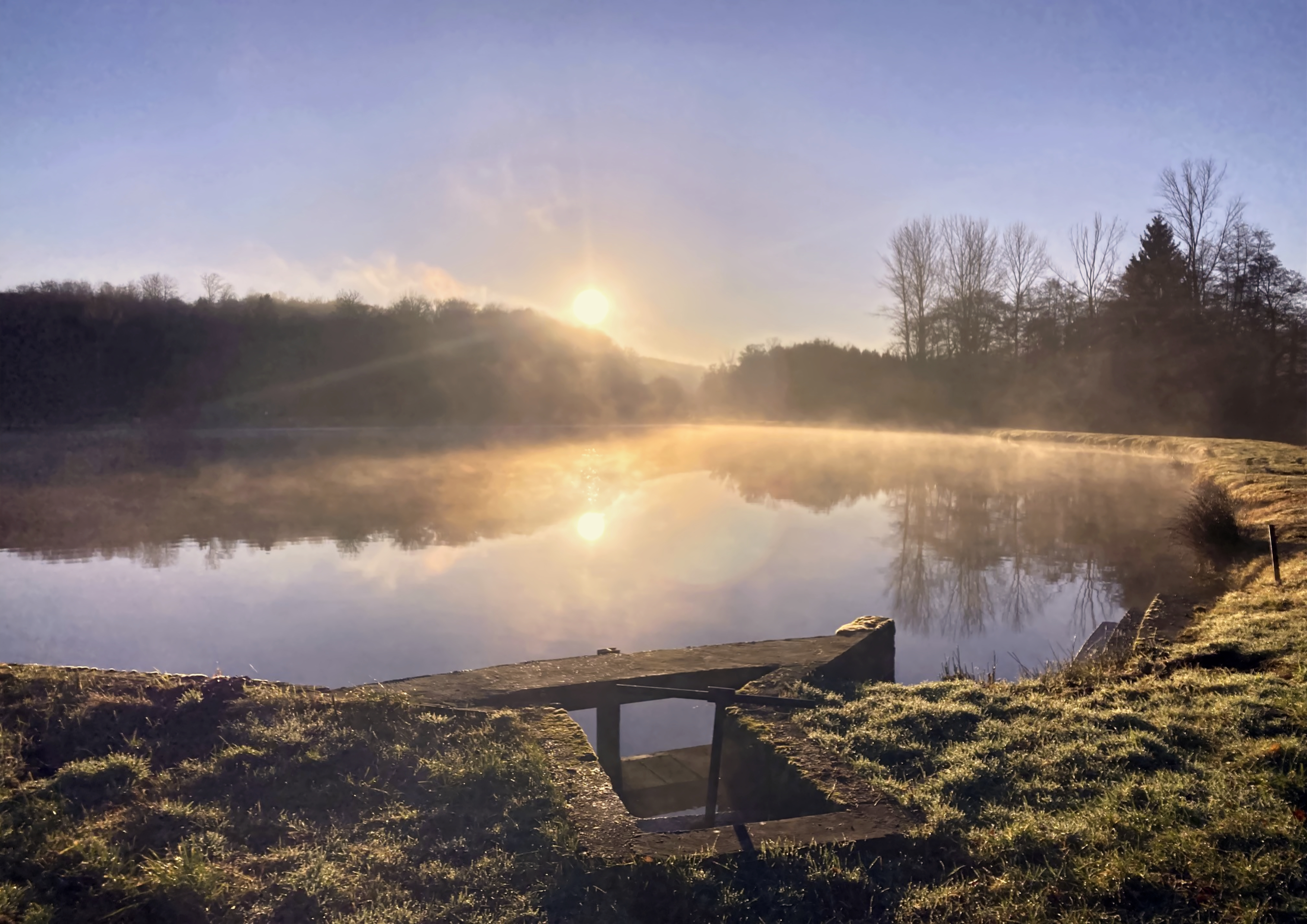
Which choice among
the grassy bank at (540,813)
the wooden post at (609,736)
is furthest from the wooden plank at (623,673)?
the grassy bank at (540,813)

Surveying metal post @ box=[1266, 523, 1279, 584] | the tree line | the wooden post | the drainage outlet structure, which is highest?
the tree line

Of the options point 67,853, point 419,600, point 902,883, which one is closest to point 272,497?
point 419,600

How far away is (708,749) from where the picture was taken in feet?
23.0

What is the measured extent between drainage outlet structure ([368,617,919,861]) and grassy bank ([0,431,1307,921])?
5.9 inches

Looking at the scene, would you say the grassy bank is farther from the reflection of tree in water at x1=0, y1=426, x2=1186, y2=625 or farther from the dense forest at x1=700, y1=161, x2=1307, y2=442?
the dense forest at x1=700, y1=161, x2=1307, y2=442

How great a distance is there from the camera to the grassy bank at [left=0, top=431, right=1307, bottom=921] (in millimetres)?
3092

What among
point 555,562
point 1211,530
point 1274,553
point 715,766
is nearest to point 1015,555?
point 1211,530

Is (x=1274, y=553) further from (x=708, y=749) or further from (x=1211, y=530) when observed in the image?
(x=708, y=749)

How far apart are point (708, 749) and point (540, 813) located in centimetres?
351

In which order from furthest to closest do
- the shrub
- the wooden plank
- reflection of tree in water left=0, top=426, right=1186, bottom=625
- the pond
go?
reflection of tree in water left=0, top=426, right=1186, bottom=625 < the shrub < the pond < the wooden plank

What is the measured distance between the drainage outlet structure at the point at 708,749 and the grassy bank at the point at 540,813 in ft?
0.49

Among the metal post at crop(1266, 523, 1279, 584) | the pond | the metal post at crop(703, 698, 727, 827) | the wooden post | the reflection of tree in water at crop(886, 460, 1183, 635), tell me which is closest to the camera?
the metal post at crop(703, 698, 727, 827)

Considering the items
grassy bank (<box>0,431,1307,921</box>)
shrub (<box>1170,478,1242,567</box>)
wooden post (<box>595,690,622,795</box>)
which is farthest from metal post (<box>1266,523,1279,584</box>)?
wooden post (<box>595,690,622,795</box>)

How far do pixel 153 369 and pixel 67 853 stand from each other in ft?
158
